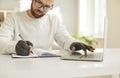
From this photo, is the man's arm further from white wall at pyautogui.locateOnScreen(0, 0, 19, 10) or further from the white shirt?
white wall at pyautogui.locateOnScreen(0, 0, 19, 10)

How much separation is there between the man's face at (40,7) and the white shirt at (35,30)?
0.09 m

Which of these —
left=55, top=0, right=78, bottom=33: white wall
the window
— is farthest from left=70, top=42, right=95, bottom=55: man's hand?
left=55, top=0, right=78, bottom=33: white wall

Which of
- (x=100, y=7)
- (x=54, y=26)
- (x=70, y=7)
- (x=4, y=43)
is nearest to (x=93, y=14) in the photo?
(x=100, y=7)

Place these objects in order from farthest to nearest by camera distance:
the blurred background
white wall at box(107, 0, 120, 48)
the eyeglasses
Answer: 1. the blurred background
2. white wall at box(107, 0, 120, 48)
3. the eyeglasses

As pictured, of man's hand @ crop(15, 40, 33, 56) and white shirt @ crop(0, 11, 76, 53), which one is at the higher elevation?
white shirt @ crop(0, 11, 76, 53)

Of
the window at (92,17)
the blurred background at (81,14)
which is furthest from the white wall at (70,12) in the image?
the window at (92,17)

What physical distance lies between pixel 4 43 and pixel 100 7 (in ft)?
12.6

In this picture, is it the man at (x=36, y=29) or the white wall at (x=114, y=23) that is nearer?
the man at (x=36, y=29)

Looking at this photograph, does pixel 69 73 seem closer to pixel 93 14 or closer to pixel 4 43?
pixel 4 43

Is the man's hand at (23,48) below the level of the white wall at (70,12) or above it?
below

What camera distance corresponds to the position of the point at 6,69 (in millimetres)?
851

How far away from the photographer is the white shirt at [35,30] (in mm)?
1580

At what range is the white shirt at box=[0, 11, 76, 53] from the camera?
1580mm

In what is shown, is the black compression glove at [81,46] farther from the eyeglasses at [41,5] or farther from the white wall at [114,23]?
the white wall at [114,23]
